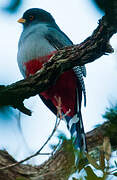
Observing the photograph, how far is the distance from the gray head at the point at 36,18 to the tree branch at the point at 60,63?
2.61m

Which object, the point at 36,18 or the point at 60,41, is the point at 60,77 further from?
the point at 36,18

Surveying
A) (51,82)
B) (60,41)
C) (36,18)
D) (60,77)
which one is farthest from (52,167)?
(36,18)

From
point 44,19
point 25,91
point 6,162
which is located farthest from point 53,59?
point 44,19

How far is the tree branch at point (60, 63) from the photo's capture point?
8.43ft

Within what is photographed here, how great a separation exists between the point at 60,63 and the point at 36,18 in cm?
281

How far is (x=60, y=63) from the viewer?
2.88 meters

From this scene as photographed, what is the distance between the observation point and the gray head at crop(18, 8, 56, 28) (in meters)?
5.50

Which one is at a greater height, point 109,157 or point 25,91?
point 25,91

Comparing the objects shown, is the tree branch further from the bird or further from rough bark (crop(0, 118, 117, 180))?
the bird

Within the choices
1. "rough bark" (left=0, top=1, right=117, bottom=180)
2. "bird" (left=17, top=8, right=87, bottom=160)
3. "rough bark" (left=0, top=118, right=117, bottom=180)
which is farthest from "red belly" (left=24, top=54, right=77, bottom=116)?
"rough bark" (left=0, top=118, right=117, bottom=180)

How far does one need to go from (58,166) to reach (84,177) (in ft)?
2.19

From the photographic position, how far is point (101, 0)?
47.5 inches

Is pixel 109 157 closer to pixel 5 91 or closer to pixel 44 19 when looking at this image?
pixel 5 91

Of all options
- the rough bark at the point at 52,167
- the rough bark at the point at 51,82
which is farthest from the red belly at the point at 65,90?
the rough bark at the point at 52,167
